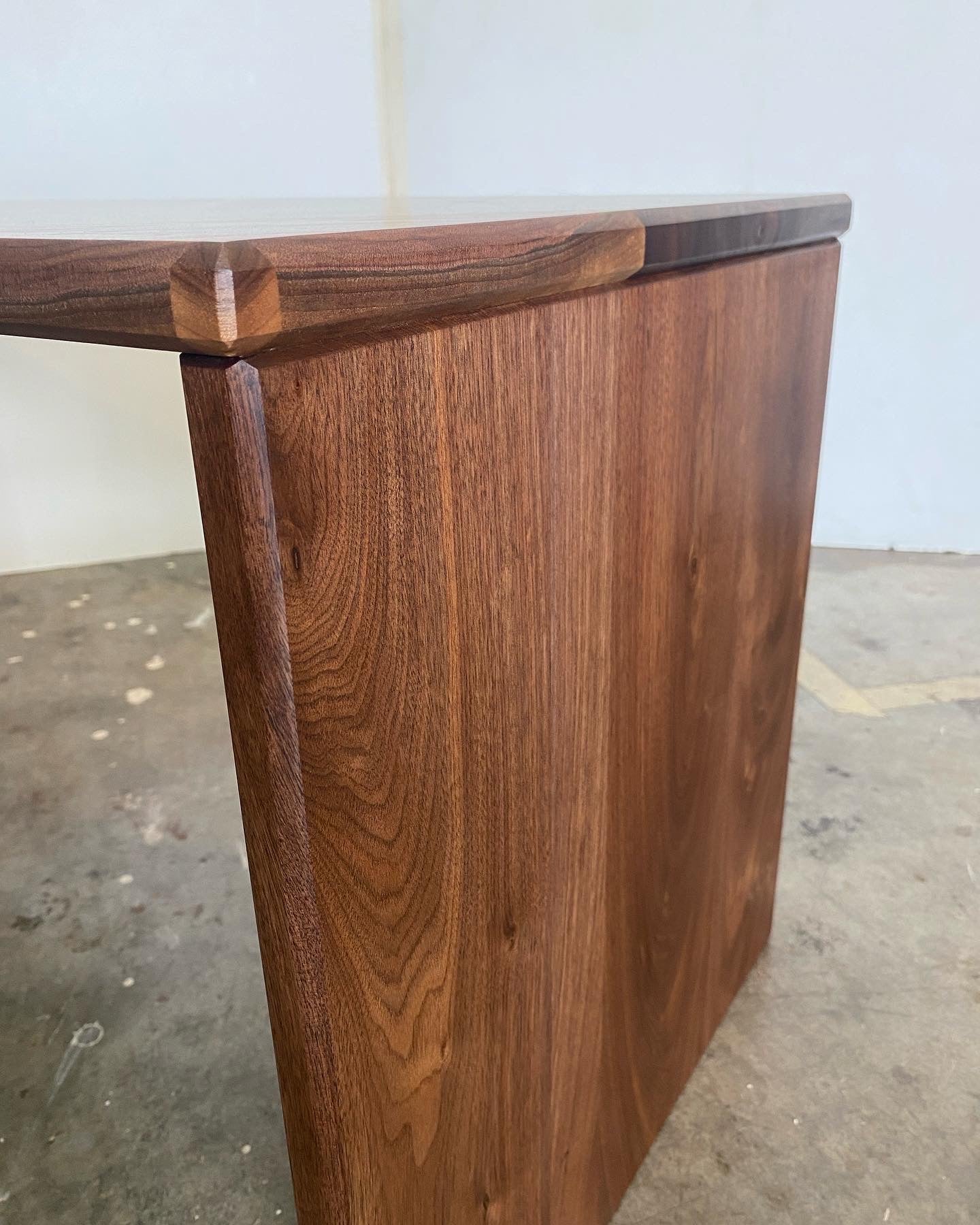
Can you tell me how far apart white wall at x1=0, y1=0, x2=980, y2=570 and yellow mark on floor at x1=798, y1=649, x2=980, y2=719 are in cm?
85

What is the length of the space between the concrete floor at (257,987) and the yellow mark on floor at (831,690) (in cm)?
2

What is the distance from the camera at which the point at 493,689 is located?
22.8 inches

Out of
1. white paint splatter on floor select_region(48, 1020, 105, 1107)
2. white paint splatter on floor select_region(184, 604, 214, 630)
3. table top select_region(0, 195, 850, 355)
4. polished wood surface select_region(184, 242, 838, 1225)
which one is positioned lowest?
white paint splatter on floor select_region(184, 604, 214, 630)

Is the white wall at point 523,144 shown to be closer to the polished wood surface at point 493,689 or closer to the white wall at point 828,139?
the white wall at point 828,139

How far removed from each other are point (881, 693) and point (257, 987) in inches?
52.6

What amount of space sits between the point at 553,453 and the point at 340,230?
7.1 inches

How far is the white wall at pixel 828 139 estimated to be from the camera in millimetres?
2377

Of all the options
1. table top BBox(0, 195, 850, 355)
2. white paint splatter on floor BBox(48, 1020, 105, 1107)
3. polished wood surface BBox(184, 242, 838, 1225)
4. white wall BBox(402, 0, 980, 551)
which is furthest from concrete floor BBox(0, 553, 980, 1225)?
table top BBox(0, 195, 850, 355)

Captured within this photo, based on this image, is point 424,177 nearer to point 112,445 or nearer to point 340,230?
point 112,445

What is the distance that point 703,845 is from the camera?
0.99m

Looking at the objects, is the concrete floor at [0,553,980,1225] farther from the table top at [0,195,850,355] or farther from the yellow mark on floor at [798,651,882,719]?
the table top at [0,195,850,355]

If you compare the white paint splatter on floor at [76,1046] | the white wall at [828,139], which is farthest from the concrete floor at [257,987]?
the white wall at [828,139]

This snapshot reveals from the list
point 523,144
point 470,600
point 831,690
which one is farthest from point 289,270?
point 523,144

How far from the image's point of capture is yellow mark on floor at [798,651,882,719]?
1935 mm
